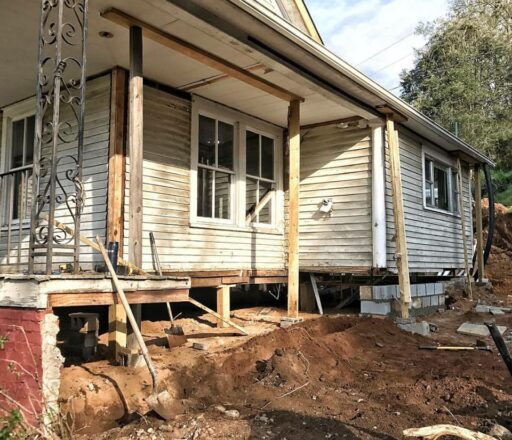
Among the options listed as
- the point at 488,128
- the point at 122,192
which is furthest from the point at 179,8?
the point at 488,128

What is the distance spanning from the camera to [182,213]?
279 inches

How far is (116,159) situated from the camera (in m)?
6.09

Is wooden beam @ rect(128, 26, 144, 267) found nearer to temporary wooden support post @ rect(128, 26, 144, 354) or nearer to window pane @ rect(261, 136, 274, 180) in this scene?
temporary wooden support post @ rect(128, 26, 144, 354)

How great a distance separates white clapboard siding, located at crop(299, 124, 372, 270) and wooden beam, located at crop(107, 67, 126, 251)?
12.9ft

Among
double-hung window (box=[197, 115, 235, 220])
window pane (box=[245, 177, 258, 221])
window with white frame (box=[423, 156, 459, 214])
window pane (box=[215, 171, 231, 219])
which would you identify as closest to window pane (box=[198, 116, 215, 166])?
double-hung window (box=[197, 115, 235, 220])

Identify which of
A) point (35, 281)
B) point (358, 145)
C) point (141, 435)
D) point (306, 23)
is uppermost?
point (306, 23)

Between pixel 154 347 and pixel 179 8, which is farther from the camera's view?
pixel 154 347

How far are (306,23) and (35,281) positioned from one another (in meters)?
9.08

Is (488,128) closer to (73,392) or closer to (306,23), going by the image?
(306,23)

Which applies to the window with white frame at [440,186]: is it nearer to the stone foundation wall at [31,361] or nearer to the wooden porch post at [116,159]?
the wooden porch post at [116,159]

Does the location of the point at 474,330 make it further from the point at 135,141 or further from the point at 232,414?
the point at 135,141

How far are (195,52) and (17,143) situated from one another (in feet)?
12.4

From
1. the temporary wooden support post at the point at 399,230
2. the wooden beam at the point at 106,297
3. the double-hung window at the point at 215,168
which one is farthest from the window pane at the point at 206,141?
the wooden beam at the point at 106,297

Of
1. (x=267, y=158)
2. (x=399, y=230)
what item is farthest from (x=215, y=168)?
(x=399, y=230)
